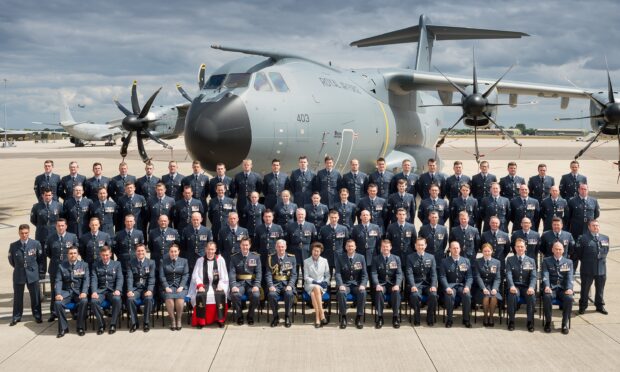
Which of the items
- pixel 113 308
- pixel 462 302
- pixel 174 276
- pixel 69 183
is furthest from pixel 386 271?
pixel 69 183

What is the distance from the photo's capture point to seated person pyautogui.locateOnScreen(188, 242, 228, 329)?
7.95m

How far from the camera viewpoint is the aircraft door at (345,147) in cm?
1377

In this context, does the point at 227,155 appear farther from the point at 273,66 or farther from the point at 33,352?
the point at 33,352

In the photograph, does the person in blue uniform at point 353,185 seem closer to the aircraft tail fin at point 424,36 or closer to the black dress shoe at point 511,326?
the black dress shoe at point 511,326

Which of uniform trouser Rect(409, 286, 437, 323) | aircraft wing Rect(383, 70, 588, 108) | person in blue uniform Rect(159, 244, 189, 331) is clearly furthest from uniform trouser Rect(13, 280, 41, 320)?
aircraft wing Rect(383, 70, 588, 108)

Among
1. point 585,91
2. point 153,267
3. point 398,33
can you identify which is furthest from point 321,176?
point 398,33

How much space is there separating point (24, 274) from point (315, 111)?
684 centimetres

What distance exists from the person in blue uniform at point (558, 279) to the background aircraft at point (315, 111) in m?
5.81

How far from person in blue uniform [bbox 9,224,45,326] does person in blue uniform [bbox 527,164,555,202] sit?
8.64 m

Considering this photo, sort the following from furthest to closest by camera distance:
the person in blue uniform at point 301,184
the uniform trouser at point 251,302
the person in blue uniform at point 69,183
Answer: the person in blue uniform at point 301,184
the person in blue uniform at point 69,183
the uniform trouser at point 251,302

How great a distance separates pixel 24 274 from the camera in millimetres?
8078

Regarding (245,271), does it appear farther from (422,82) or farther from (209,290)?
(422,82)

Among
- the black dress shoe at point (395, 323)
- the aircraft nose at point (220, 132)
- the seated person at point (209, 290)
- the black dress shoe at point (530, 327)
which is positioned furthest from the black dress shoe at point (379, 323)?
the aircraft nose at point (220, 132)

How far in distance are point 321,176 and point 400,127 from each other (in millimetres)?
6572
